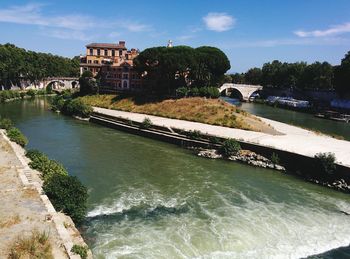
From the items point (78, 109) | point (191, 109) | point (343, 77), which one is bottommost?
point (78, 109)

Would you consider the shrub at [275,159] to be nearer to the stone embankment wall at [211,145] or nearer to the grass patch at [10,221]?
the stone embankment wall at [211,145]

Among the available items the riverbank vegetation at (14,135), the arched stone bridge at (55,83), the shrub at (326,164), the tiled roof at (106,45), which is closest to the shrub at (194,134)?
the shrub at (326,164)

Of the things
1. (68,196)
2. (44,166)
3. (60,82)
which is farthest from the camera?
(60,82)

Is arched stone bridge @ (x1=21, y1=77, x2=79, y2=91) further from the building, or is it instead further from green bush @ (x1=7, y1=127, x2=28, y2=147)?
green bush @ (x1=7, y1=127, x2=28, y2=147)

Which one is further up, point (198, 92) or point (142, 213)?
point (198, 92)

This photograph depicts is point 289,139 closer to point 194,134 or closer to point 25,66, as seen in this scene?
point 194,134

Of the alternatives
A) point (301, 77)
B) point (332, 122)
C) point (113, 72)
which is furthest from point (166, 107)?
point (301, 77)

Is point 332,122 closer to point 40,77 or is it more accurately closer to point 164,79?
point 164,79

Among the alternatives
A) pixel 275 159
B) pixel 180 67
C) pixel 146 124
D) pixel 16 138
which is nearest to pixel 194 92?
pixel 180 67
